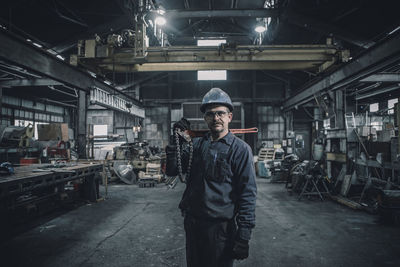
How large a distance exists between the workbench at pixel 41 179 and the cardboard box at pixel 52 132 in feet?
10.3

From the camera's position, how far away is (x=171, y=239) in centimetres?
405

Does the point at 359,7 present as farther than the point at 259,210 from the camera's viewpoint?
Yes

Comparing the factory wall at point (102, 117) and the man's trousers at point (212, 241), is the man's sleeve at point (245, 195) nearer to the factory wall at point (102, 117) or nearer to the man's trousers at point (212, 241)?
the man's trousers at point (212, 241)

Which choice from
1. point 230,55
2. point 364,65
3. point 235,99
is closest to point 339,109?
point 364,65

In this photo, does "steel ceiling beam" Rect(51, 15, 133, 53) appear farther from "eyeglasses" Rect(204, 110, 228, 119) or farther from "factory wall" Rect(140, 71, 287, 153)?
"eyeglasses" Rect(204, 110, 228, 119)

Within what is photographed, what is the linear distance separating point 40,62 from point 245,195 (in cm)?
645

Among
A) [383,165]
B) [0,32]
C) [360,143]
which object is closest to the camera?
[0,32]

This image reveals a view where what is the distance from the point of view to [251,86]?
16359 millimetres

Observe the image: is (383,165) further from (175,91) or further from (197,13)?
(175,91)

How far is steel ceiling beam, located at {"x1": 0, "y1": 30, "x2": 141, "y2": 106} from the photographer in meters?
4.85

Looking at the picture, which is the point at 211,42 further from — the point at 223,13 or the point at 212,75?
the point at 223,13

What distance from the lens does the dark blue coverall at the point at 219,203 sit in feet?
5.85

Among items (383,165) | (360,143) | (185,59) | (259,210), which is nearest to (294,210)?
(259,210)

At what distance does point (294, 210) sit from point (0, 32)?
8.02 m
